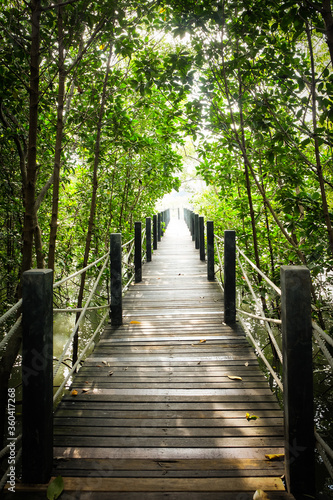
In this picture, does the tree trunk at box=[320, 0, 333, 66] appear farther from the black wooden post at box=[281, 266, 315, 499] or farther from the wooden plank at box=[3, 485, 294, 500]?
the wooden plank at box=[3, 485, 294, 500]

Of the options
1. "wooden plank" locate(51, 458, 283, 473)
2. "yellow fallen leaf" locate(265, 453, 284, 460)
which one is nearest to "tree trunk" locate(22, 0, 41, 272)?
"wooden plank" locate(51, 458, 283, 473)

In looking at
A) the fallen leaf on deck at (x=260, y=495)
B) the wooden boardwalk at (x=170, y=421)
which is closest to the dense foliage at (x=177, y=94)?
the wooden boardwalk at (x=170, y=421)

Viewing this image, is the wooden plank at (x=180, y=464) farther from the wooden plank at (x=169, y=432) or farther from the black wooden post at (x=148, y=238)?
the black wooden post at (x=148, y=238)

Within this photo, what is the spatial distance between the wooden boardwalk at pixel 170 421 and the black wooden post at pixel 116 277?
0.20 m

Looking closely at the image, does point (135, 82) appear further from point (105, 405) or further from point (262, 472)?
point (262, 472)

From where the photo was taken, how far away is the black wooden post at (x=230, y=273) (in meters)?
4.10

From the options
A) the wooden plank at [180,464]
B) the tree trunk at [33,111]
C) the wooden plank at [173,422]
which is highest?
the tree trunk at [33,111]

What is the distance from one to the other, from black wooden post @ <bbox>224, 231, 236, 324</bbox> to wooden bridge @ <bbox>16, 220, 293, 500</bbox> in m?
0.22

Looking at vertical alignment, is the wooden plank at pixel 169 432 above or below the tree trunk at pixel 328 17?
below

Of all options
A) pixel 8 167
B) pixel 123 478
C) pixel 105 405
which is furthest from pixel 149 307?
pixel 8 167

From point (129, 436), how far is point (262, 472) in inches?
35.3

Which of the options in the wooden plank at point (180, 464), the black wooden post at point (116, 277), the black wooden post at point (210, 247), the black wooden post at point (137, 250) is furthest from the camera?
the black wooden post at point (137, 250)

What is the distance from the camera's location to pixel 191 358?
134 inches

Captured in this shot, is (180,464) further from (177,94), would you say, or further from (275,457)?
(177,94)
